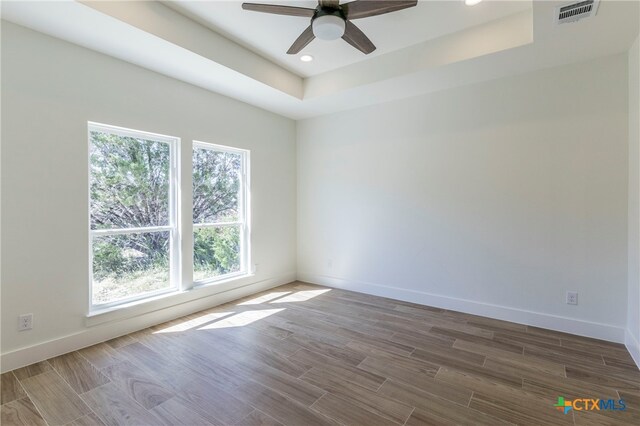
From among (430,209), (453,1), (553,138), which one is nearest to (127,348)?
(430,209)

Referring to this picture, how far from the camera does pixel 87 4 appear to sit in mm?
2129

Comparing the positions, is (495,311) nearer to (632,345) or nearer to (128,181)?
(632,345)

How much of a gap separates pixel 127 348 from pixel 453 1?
4121 mm

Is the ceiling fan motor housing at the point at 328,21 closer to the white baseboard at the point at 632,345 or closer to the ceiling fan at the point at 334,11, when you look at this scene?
the ceiling fan at the point at 334,11

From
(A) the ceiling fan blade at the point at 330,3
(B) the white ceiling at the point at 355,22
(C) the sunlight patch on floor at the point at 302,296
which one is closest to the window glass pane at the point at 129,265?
(C) the sunlight patch on floor at the point at 302,296

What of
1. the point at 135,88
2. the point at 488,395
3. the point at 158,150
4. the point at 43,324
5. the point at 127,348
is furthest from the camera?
the point at 158,150

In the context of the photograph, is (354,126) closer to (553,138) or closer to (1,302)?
(553,138)

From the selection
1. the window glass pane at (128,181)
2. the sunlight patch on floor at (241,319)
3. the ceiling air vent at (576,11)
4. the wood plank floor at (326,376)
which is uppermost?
the ceiling air vent at (576,11)

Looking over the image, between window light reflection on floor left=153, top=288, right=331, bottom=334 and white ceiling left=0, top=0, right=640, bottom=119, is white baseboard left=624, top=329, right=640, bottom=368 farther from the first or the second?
window light reflection on floor left=153, top=288, right=331, bottom=334

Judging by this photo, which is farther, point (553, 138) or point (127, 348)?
point (553, 138)

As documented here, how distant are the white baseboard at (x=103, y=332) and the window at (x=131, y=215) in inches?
9.0

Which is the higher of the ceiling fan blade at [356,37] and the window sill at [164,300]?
the ceiling fan blade at [356,37]

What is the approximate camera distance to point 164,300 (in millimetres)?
3270

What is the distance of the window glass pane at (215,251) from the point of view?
3725 millimetres
